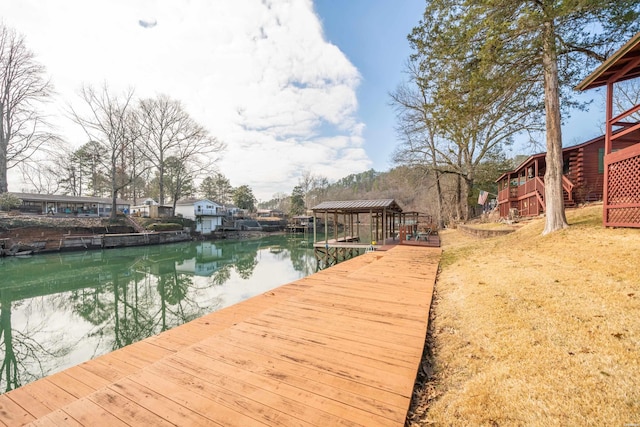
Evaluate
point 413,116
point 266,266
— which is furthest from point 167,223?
point 413,116

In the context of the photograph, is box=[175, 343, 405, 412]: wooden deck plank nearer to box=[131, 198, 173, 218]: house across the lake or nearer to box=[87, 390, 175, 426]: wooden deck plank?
box=[87, 390, 175, 426]: wooden deck plank

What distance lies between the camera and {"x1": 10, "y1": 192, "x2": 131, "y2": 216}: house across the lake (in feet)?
87.2

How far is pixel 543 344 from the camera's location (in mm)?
2451

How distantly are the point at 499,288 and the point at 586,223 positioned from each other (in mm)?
5322

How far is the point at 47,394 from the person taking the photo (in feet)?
8.61

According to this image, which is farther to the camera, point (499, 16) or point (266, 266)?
point (266, 266)

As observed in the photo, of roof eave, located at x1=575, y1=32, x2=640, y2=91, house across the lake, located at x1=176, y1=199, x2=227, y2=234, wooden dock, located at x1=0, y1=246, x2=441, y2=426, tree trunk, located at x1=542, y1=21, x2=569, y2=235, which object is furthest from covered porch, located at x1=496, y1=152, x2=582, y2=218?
house across the lake, located at x1=176, y1=199, x2=227, y2=234

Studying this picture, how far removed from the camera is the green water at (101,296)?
6203 mm

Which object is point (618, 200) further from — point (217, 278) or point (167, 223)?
point (167, 223)

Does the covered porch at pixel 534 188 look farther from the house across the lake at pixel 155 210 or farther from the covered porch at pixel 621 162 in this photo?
the house across the lake at pixel 155 210

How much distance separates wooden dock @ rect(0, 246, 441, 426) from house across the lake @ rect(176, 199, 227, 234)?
115 feet

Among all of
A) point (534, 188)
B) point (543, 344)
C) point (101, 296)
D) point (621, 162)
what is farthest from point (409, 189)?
point (543, 344)

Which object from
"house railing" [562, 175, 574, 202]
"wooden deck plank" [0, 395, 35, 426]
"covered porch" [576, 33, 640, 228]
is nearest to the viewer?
"wooden deck plank" [0, 395, 35, 426]

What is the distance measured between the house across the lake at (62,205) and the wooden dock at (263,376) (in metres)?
33.2
